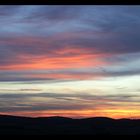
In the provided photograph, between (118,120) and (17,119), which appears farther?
(17,119)

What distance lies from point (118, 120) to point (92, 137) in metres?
1.81

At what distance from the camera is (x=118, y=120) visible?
3.29 m

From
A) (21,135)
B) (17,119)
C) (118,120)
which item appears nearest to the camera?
(21,135)

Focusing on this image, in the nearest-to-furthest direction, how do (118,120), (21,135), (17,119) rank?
1. (21,135)
2. (118,120)
3. (17,119)
